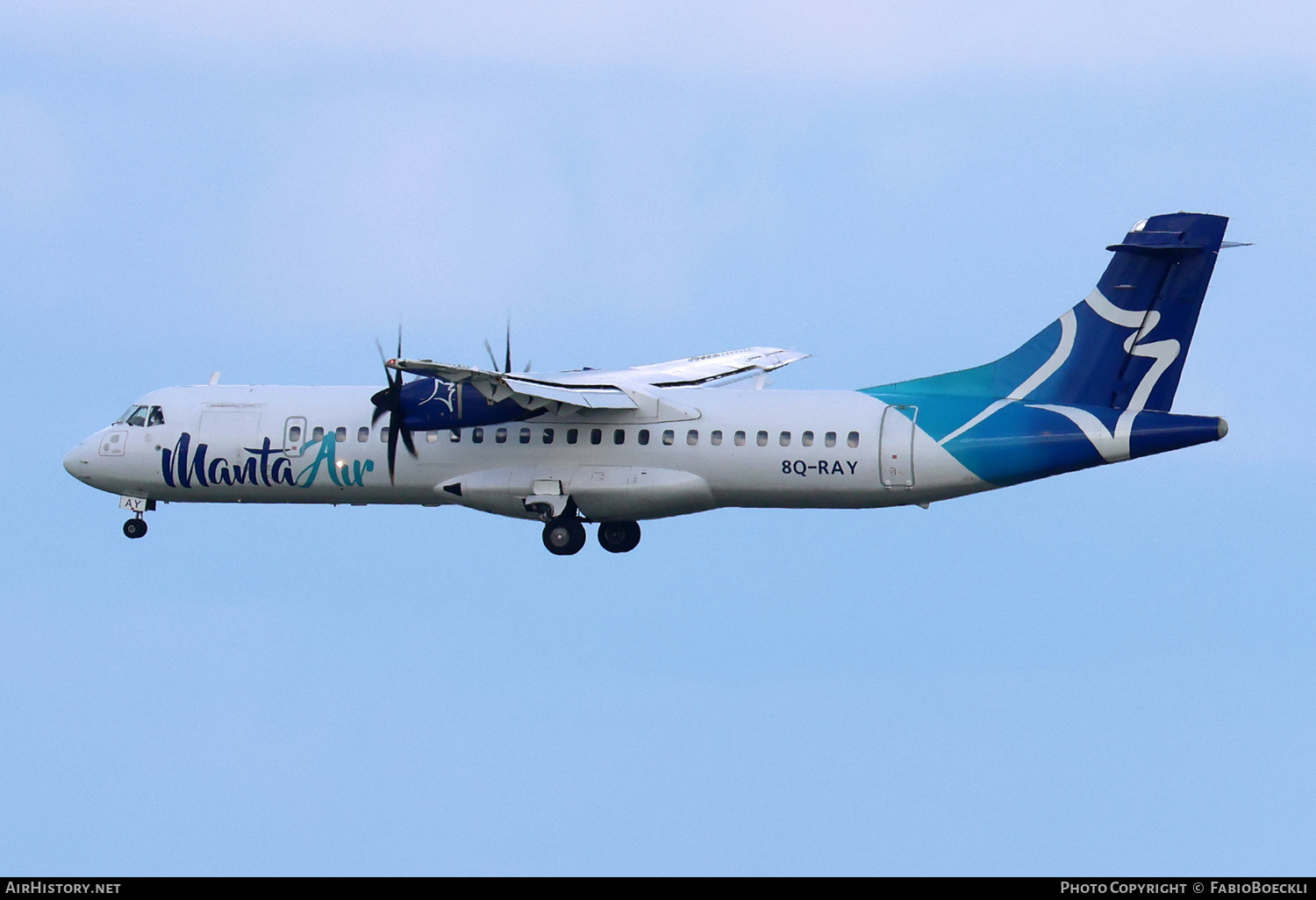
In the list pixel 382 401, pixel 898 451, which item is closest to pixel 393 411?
pixel 382 401

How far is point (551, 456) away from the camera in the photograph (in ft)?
117

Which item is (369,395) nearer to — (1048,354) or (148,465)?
(148,465)

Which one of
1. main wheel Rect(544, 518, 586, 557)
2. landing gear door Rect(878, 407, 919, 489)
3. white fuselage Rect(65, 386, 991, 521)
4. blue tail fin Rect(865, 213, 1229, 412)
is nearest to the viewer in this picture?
blue tail fin Rect(865, 213, 1229, 412)

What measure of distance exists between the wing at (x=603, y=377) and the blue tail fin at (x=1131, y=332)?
19.6 feet

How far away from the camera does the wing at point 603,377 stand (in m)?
33.1

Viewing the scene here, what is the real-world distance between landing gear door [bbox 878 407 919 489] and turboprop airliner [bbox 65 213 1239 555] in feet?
0.11

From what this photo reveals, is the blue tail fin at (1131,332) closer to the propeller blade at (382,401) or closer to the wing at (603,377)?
the wing at (603,377)

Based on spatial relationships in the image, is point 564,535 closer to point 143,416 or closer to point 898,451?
point 898,451

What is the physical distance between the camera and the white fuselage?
113 feet

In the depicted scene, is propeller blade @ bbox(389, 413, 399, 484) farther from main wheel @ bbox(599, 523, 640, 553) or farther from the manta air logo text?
main wheel @ bbox(599, 523, 640, 553)

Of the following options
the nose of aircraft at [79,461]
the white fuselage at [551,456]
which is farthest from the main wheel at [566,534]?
the nose of aircraft at [79,461]

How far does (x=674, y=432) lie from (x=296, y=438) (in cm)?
700

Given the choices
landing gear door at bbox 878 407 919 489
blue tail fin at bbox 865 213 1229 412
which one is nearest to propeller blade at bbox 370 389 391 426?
landing gear door at bbox 878 407 919 489

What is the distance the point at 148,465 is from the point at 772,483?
38.5 feet
